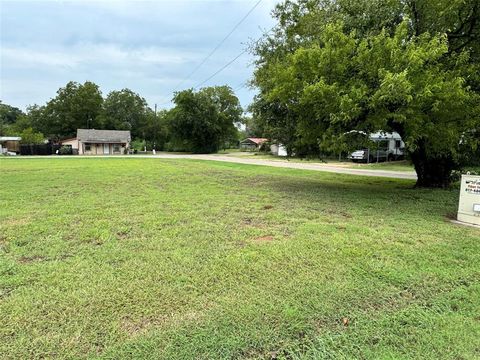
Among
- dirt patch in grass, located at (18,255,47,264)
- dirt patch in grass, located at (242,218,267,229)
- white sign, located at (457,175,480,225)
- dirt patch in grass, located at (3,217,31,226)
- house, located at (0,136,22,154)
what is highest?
house, located at (0,136,22,154)

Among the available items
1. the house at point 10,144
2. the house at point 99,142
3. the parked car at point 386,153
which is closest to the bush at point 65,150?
the house at point 99,142

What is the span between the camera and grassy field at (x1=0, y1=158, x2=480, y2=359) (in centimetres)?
228

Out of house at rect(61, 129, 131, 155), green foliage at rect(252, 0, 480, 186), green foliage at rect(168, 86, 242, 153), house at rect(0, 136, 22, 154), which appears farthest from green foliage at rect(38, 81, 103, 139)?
green foliage at rect(252, 0, 480, 186)

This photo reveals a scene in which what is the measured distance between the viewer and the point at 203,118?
5053 centimetres

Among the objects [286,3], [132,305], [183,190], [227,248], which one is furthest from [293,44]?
[132,305]

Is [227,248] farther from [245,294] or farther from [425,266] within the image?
[425,266]

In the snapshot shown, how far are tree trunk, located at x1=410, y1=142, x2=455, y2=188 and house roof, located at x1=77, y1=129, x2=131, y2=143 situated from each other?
162ft

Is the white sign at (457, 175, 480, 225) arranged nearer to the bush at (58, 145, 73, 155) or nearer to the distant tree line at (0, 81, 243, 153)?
the distant tree line at (0, 81, 243, 153)

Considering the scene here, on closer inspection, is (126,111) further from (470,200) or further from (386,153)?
(470,200)

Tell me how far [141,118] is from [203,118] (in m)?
19.3

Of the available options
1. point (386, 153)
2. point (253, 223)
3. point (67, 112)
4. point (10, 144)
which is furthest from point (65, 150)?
point (253, 223)

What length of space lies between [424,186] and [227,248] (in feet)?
29.8

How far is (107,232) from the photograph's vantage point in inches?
189

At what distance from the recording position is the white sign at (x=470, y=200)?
5676 mm
